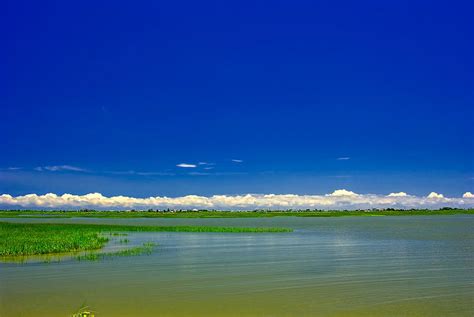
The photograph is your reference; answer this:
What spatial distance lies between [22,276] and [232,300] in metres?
12.2

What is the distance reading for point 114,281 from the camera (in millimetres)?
20625

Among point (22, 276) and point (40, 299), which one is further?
point (22, 276)

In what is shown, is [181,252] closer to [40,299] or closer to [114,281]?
[114,281]

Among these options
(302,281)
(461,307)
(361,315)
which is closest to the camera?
(361,315)

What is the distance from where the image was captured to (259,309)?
48.9ft

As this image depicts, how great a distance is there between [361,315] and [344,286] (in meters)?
4.69

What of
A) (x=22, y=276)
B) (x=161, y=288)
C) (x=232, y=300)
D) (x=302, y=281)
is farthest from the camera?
(x=22, y=276)

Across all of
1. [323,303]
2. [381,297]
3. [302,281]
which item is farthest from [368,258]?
[323,303]

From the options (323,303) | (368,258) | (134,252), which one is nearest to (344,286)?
(323,303)

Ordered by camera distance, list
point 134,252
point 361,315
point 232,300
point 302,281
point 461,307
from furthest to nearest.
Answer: point 134,252
point 302,281
point 232,300
point 461,307
point 361,315

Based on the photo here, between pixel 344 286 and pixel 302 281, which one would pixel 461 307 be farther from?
pixel 302 281

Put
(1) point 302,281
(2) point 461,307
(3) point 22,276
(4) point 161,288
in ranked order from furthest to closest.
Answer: (3) point 22,276
(1) point 302,281
(4) point 161,288
(2) point 461,307

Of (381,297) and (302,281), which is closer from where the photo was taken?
(381,297)

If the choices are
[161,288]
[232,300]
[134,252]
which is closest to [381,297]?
[232,300]
